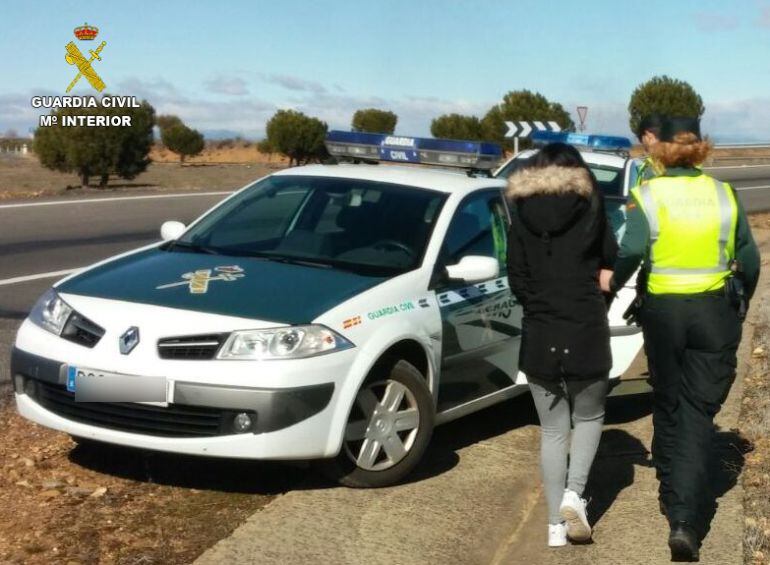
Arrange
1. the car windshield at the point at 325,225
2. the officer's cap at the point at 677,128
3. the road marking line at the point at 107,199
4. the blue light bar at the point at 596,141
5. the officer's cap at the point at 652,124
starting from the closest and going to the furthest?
the officer's cap at the point at 677,128 → the officer's cap at the point at 652,124 → the car windshield at the point at 325,225 → the blue light bar at the point at 596,141 → the road marking line at the point at 107,199

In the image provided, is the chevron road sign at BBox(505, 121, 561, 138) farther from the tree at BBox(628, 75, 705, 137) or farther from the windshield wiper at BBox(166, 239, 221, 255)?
the tree at BBox(628, 75, 705, 137)

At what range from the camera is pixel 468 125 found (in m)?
47.4

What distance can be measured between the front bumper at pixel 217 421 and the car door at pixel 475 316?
103 cm

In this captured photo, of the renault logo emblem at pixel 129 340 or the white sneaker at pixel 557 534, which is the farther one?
the renault logo emblem at pixel 129 340

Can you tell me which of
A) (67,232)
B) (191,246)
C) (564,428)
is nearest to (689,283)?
(564,428)

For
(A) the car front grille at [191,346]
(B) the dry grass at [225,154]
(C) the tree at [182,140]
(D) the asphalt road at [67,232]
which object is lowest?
(B) the dry grass at [225,154]

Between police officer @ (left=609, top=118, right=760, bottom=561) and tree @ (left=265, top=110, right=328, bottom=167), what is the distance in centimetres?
4249

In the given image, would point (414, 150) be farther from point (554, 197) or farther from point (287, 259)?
point (554, 197)

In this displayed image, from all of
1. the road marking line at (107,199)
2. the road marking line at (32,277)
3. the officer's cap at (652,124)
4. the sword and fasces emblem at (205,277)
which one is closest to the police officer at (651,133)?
the officer's cap at (652,124)

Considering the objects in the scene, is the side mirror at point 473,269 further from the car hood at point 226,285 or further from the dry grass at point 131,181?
the dry grass at point 131,181

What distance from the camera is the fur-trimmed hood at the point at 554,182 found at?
4.79 m

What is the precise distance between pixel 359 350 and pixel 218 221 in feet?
5.94

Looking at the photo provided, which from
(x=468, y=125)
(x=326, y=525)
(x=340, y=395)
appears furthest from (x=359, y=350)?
(x=468, y=125)

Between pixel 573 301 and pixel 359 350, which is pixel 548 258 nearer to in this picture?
pixel 573 301
